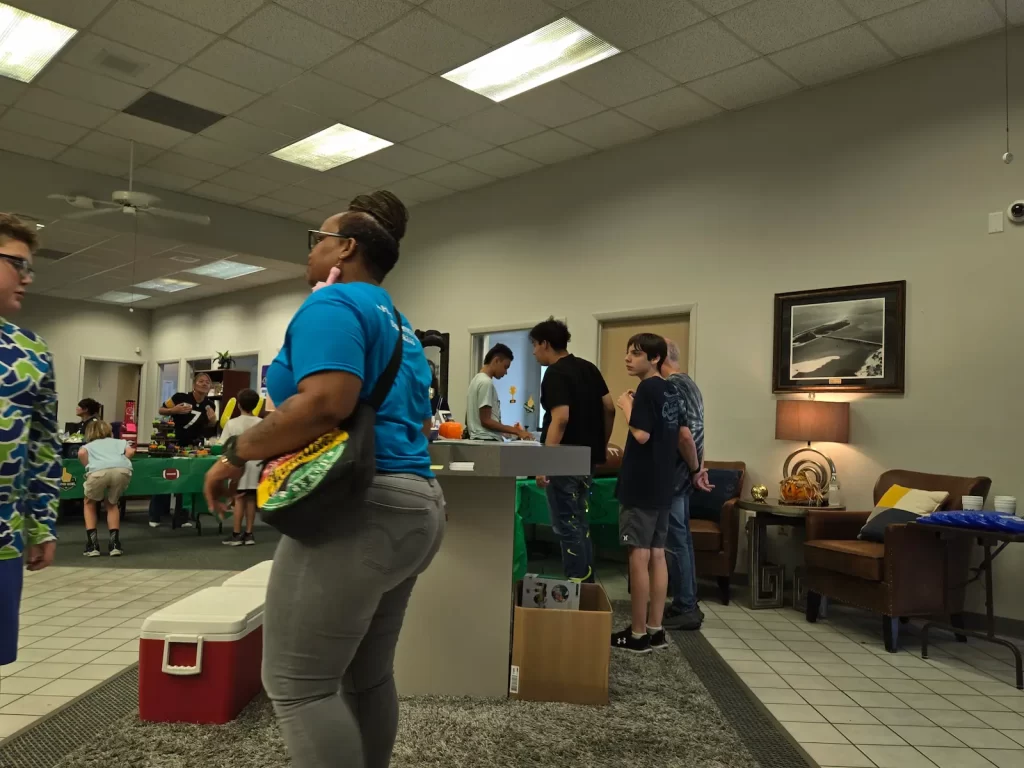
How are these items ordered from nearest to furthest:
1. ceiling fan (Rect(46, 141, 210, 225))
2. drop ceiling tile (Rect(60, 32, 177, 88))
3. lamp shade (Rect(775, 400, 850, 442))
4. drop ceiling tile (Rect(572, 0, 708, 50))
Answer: drop ceiling tile (Rect(572, 0, 708, 50)), lamp shade (Rect(775, 400, 850, 442)), drop ceiling tile (Rect(60, 32, 177, 88)), ceiling fan (Rect(46, 141, 210, 225))

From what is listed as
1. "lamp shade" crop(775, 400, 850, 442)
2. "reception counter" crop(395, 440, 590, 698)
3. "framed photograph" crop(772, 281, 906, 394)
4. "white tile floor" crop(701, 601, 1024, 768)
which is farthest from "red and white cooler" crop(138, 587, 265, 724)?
"framed photograph" crop(772, 281, 906, 394)

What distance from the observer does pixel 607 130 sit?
6.02m

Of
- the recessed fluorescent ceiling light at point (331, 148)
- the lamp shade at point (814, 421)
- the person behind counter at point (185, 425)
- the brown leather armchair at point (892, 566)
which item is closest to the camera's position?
the brown leather armchair at point (892, 566)

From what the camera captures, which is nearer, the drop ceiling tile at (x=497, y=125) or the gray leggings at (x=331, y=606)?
the gray leggings at (x=331, y=606)

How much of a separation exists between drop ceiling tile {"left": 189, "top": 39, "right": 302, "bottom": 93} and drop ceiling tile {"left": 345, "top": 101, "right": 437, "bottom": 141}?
2.31ft

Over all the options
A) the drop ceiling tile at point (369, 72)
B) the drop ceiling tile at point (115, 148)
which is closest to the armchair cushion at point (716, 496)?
the drop ceiling tile at point (369, 72)

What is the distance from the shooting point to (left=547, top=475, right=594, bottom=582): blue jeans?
12.1 feet

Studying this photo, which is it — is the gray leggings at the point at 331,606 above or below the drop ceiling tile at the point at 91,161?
below

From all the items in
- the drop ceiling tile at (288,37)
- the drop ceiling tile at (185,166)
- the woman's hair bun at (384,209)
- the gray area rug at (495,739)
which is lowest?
the gray area rug at (495,739)

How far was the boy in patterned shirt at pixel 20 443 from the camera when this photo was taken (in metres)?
1.53

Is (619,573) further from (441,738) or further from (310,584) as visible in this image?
(310,584)

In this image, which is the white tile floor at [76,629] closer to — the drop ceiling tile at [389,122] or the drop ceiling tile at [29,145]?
the drop ceiling tile at [389,122]

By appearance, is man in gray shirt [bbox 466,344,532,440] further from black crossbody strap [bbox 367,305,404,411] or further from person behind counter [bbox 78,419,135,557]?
black crossbody strap [bbox 367,305,404,411]

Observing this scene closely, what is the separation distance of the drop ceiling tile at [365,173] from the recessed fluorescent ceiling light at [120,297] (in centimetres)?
701
